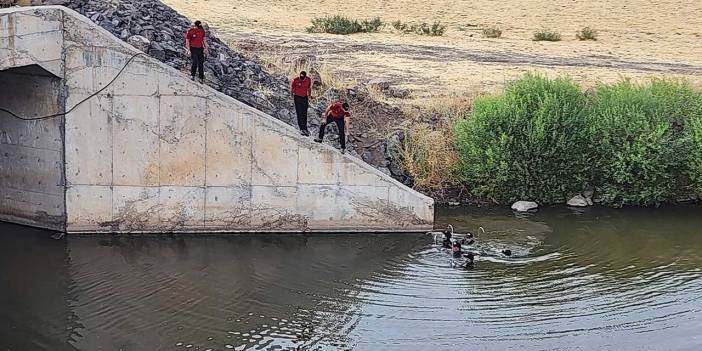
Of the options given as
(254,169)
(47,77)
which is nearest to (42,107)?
(47,77)

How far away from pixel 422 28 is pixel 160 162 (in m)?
27.5

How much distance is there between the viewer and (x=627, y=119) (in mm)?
24703

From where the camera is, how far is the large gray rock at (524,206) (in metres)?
24.6

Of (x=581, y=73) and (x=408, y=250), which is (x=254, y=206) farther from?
(x=581, y=73)

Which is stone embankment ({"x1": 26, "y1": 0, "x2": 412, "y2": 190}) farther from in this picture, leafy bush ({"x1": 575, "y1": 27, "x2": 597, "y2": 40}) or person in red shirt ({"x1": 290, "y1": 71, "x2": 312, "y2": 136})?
leafy bush ({"x1": 575, "y1": 27, "x2": 597, "y2": 40})

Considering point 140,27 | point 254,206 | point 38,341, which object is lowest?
point 38,341

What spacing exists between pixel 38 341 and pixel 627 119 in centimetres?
1577

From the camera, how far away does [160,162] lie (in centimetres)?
2188

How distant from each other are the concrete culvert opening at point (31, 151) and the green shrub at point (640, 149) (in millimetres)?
13569

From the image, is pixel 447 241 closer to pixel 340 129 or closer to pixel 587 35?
pixel 340 129

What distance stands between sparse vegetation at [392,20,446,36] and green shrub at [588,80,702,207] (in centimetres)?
2150

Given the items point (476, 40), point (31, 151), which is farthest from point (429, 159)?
point (476, 40)

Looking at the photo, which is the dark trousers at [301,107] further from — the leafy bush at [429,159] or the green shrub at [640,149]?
the green shrub at [640,149]

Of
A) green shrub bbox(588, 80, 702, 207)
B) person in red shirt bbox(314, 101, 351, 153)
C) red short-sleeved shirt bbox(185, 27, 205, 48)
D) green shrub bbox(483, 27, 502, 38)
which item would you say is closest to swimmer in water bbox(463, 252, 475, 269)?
person in red shirt bbox(314, 101, 351, 153)
